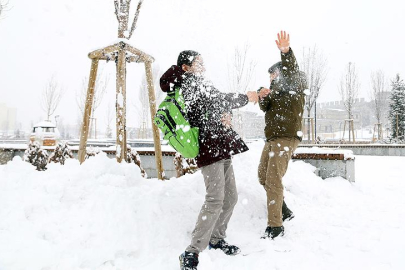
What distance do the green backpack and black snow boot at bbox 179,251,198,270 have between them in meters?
0.77

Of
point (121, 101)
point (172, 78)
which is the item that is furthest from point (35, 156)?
point (172, 78)

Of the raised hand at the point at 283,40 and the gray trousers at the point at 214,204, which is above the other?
the raised hand at the point at 283,40

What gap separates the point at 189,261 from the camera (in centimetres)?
215

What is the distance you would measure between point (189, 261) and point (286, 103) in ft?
5.95

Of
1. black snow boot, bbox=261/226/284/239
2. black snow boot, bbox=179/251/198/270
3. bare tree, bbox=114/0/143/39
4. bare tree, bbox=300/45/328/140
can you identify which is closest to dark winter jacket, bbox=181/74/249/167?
black snow boot, bbox=179/251/198/270

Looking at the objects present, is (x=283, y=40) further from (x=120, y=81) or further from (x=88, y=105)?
(x=88, y=105)

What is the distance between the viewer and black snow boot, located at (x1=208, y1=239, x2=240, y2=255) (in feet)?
8.20

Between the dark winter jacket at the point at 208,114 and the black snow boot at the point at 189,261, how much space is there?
2.28ft

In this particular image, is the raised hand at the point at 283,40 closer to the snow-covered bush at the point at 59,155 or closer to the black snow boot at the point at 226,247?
the black snow boot at the point at 226,247

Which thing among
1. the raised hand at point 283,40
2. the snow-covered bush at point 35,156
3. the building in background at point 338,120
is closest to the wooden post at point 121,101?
the raised hand at point 283,40

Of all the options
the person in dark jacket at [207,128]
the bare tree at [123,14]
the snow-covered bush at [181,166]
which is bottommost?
the snow-covered bush at [181,166]

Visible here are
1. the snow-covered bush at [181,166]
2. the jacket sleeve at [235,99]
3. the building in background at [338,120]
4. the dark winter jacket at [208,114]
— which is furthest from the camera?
the building in background at [338,120]

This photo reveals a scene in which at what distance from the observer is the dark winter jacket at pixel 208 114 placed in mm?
2371

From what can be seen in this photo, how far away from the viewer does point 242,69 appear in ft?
55.8
